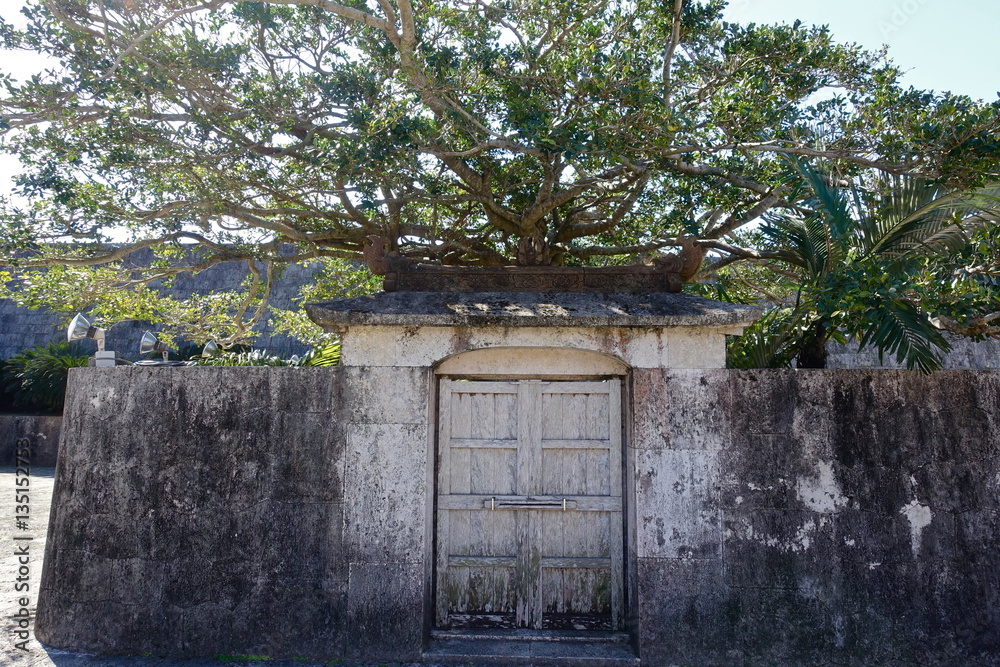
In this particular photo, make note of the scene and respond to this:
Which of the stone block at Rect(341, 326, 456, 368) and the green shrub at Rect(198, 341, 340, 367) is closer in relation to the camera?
the stone block at Rect(341, 326, 456, 368)

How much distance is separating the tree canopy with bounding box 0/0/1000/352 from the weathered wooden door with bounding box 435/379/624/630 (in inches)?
65.0

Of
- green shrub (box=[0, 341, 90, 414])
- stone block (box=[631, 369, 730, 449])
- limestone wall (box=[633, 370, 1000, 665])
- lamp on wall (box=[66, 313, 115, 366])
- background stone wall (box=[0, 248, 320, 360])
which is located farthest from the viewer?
background stone wall (box=[0, 248, 320, 360])

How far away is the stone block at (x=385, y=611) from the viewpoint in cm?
479

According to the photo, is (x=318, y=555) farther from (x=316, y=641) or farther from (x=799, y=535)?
(x=799, y=535)

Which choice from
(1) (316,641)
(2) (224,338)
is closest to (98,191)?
(2) (224,338)

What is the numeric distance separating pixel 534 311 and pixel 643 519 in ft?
5.46

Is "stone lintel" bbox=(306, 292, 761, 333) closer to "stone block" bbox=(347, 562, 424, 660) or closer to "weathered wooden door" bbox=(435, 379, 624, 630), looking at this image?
"weathered wooden door" bbox=(435, 379, 624, 630)

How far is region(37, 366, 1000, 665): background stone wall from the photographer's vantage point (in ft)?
15.4

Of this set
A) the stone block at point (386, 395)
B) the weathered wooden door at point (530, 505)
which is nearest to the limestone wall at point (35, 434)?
the stone block at point (386, 395)

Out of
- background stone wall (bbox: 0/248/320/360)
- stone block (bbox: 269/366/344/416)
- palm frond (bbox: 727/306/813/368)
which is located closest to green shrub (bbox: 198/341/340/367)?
stone block (bbox: 269/366/344/416)

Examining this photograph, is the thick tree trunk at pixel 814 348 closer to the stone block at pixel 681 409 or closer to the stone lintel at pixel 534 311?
the stone lintel at pixel 534 311

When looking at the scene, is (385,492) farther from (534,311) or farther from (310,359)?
(310,359)

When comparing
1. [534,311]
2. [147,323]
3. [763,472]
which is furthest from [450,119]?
[147,323]

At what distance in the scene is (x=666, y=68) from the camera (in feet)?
22.0
